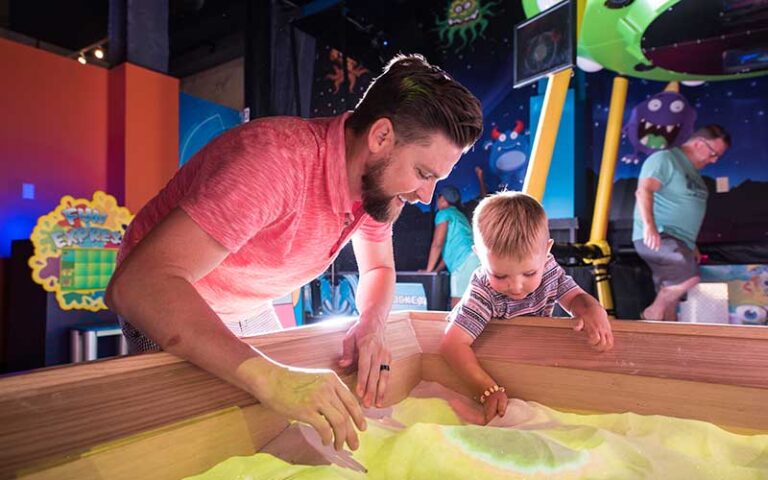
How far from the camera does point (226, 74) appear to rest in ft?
21.2

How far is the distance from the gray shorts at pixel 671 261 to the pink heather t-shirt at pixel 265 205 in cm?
305

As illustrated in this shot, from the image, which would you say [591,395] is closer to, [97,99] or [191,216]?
[191,216]

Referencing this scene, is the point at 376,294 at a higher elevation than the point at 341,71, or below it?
below

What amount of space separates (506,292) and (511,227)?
0.52ft

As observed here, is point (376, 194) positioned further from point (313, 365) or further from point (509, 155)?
point (509, 155)

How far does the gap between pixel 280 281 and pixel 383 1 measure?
386cm

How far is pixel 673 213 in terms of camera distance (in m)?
3.48

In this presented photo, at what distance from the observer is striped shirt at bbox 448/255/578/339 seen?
1.06 m

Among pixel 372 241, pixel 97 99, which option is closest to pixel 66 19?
pixel 97 99

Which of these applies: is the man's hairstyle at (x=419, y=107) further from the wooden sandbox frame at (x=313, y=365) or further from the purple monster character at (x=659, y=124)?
the purple monster character at (x=659, y=124)

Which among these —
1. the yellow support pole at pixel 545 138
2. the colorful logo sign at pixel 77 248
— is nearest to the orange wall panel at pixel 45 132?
the colorful logo sign at pixel 77 248

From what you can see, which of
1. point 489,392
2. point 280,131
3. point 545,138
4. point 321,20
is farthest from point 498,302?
point 321,20

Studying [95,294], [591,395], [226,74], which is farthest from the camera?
[226,74]

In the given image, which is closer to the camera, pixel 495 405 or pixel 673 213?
pixel 495 405
